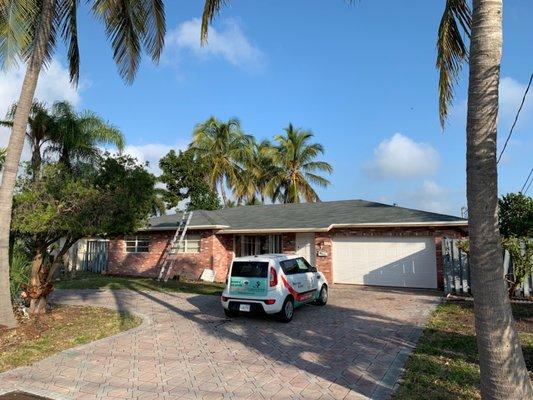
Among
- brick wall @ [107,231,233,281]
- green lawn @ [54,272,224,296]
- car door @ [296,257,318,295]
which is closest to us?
car door @ [296,257,318,295]

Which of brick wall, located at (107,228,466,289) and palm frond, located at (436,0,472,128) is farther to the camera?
brick wall, located at (107,228,466,289)

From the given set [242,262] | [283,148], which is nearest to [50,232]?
[242,262]

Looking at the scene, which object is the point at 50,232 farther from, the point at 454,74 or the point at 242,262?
the point at 454,74

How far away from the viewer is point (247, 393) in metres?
5.65

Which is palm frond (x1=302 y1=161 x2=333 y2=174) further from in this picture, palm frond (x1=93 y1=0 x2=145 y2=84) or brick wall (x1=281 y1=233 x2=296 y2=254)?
palm frond (x1=93 y1=0 x2=145 y2=84)

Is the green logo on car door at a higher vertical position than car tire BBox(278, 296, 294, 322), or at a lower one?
higher

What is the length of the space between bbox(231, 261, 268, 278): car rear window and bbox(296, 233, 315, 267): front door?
9.18 metres

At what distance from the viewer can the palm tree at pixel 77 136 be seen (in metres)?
19.5

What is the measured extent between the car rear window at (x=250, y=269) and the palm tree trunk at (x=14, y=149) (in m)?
5.01

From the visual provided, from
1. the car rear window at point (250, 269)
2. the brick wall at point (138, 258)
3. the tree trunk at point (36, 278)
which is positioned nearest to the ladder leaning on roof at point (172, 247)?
the brick wall at point (138, 258)

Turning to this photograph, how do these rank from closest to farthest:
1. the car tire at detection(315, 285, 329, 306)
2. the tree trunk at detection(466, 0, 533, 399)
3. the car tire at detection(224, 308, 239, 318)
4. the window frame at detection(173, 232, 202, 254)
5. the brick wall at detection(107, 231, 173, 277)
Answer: the tree trunk at detection(466, 0, 533, 399) → the car tire at detection(224, 308, 239, 318) → the car tire at detection(315, 285, 329, 306) → the window frame at detection(173, 232, 202, 254) → the brick wall at detection(107, 231, 173, 277)

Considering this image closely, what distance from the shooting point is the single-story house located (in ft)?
54.3

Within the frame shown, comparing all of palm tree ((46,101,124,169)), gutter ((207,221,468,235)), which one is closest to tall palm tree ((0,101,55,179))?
palm tree ((46,101,124,169))

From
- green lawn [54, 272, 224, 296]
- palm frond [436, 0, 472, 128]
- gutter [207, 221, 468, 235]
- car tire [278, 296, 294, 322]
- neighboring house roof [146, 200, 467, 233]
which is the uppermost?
palm frond [436, 0, 472, 128]
